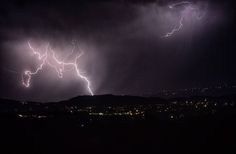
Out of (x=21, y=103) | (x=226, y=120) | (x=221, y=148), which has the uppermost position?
(x=21, y=103)

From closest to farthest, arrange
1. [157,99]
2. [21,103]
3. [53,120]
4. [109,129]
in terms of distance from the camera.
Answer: [109,129] < [53,120] < [21,103] < [157,99]

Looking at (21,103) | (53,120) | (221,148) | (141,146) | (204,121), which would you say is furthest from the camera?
(21,103)

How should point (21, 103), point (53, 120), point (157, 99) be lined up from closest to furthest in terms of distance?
point (53, 120), point (21, 103), point (157, 99)

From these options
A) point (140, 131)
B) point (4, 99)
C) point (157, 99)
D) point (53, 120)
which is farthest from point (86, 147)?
point (157, 99)

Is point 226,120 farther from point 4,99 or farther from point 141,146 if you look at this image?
point 4,99

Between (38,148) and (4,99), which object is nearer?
(38,148)

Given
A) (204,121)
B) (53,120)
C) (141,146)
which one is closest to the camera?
(141,146)

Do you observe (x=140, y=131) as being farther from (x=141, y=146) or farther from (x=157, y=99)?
(x=157, y=99)

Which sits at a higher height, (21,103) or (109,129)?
(21,103)

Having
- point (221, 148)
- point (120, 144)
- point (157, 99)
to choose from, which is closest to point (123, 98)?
point (157, 99)
